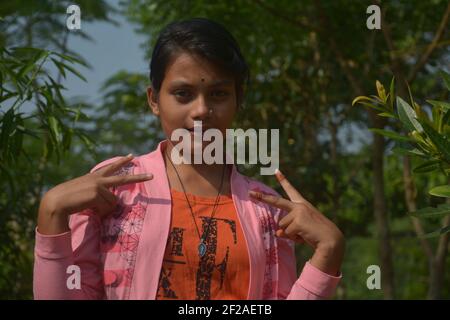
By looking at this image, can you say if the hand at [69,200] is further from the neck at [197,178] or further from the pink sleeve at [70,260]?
the neck at [197,178]

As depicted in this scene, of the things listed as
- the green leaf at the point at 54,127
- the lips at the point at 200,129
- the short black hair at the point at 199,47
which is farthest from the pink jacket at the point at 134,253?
the green leaf at the point at 54,127

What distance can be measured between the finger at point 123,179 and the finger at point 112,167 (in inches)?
1.5

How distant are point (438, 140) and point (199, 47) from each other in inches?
20.5

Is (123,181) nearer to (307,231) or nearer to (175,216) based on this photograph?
(175,216)

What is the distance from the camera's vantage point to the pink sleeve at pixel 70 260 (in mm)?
1288

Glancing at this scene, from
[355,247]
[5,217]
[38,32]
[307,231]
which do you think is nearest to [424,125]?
[307,231]

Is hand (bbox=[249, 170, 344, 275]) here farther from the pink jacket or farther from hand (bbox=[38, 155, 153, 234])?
hand (bbox=[38, 155, 153, 234])

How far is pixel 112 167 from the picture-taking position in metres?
1.37

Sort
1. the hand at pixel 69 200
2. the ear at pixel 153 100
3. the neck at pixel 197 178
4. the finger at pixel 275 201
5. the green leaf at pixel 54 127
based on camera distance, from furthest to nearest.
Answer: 1. the green leaf at pixel 54 127
2. the ear at pixel 153 100
3. the neck at pixel 197 178
4. the finger at pixel 275 201
5. the hand at pixel 69 200

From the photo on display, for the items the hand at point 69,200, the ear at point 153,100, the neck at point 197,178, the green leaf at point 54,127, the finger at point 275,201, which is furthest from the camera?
the green leaf at point 54,127

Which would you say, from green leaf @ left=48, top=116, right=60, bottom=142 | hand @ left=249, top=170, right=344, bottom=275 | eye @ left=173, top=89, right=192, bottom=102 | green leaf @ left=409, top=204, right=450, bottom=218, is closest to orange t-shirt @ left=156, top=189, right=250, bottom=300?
hand @ left=249, top=170, right=344, bottom=275

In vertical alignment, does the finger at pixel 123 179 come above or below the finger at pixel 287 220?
above

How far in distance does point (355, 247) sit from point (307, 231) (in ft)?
19.2

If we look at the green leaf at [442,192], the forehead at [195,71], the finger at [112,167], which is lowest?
the green leaf at [442,192]
